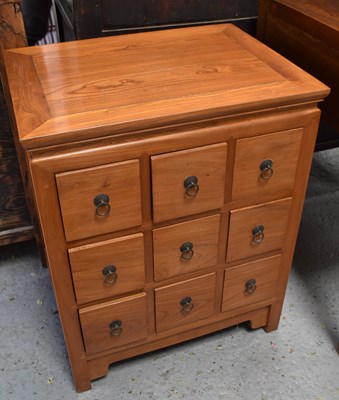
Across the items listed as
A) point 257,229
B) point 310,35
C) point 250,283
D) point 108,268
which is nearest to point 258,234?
point 257,229

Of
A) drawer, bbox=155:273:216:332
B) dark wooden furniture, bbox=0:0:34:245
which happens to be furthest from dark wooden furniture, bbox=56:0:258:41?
drawer, bbox=155:273:216:332

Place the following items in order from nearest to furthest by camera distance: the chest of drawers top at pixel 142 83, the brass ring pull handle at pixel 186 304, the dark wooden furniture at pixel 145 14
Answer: the chest of drawers top at pixel 142 83 < the brass ring pull handle at pixel 186 304 < the dark wooden furniture at pixel 145 14

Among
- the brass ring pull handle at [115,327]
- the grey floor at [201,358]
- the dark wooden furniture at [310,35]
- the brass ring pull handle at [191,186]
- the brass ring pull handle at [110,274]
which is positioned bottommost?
the grey floor at [201,358]

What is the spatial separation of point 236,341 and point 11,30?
3.39 ft

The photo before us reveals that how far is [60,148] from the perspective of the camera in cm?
89

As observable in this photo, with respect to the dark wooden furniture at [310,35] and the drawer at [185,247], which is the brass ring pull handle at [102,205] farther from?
the dark wooden furniture at [310,35]

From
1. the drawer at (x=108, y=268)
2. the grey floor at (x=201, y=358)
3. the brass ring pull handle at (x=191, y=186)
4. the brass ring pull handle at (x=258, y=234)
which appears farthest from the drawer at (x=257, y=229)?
the grey floor at (x=201, y=358)

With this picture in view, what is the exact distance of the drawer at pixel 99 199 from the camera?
935 millimetres

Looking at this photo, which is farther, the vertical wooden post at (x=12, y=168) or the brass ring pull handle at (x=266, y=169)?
the vertical wooden post at (x=12, y=168)

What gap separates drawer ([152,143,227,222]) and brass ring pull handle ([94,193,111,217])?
10cm

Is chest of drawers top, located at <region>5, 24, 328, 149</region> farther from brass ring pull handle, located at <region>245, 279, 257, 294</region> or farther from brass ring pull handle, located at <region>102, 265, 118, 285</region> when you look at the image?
brass ring pull handle, located at <region>245, 279, 257, 294</region>

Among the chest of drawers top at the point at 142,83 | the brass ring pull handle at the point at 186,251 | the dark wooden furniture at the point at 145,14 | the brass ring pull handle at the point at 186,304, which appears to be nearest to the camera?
the chest of drawers top at the point at 142,83

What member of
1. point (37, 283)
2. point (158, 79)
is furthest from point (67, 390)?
point (158, 79)

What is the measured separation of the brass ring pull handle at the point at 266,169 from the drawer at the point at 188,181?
0.31 feet
